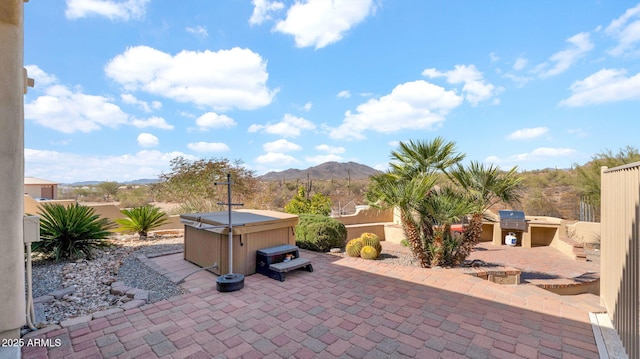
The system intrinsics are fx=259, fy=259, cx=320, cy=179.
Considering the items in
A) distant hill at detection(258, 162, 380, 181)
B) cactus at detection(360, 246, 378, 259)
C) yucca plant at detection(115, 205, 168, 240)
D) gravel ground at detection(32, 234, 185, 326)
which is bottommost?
cactus at detection(360, 246, 378, 259)

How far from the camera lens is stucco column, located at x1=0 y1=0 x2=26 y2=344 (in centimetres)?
238

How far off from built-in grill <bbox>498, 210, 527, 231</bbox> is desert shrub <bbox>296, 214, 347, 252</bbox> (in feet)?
24.0

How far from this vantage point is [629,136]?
11.8 meters

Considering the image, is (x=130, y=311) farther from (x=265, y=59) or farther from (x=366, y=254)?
(x=265, y=59)

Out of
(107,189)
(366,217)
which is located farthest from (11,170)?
(107,189)

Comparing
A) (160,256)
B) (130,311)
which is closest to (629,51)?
(130,311)

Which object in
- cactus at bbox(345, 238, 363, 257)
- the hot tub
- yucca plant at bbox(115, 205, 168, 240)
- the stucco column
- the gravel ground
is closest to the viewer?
the stucco column

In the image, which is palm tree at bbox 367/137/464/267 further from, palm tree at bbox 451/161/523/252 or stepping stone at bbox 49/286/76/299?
stepping stone at bbox 49/286/76/299

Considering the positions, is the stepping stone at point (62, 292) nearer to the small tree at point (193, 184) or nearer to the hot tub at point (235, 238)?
the hot tub at point (235, 238)

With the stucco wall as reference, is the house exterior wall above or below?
above

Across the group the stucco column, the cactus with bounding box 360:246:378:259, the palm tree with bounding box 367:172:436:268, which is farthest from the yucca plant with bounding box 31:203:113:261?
the palm tree with bounding box 367:172:436:268

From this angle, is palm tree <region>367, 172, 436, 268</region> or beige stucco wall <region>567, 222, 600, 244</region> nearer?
palm tree <region>367, 172, 436, 268</region>

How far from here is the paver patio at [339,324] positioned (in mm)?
2631

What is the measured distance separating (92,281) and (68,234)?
5.80 ft
